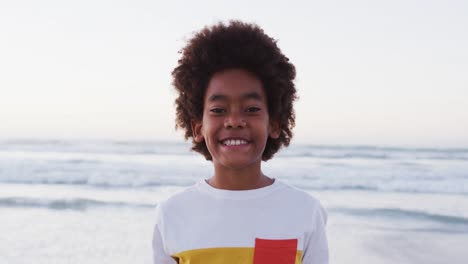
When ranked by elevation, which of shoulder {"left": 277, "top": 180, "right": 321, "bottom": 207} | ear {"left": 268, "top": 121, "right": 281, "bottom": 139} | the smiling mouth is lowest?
shoulder {"left": 277, "top": 180, "right": 321, "bottom": 207}

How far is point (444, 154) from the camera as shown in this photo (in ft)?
70.4

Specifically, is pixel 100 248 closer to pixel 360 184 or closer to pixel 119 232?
pixel 119 232

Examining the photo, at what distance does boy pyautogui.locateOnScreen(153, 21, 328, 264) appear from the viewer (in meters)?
2.03

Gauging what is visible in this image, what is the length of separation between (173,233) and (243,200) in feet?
0.93

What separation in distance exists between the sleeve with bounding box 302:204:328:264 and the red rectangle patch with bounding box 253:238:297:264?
0.29 ft

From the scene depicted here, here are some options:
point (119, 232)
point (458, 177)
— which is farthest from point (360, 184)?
point (119, 232)

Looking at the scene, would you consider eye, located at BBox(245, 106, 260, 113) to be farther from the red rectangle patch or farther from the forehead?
the red rectangle patch

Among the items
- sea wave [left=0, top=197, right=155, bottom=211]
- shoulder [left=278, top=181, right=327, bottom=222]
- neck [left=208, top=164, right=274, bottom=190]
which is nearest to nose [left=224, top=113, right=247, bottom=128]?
neck [left=208, top=164, right=274, bottom=190]

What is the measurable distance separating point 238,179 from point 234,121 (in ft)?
0.78

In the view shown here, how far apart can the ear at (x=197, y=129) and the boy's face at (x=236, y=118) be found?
0.52 feet

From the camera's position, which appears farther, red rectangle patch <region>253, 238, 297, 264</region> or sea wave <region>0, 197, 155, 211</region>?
sea wave <region>0, 197, 155, 211</region>

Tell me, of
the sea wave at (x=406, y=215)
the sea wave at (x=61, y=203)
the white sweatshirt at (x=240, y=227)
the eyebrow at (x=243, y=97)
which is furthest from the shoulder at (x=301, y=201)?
the sea wave at (x=61, y=203)

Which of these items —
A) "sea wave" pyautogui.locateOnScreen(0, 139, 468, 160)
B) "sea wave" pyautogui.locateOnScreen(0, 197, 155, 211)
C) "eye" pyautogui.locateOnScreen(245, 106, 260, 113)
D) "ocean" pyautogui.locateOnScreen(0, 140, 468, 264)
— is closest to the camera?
"eye" pyautogui.locateOnScreen(245, 106, 260, 113)

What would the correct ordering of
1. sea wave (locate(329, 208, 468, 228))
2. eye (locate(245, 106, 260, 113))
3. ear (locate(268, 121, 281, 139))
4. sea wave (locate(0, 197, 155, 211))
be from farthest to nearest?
sea wave (locate(0, 197, 155, 211))
sea wave (locate(329, 208, 468, 228))
ear (locate(268, 121, 281, 139))
eye (locate(245, 106, 260, 113))
